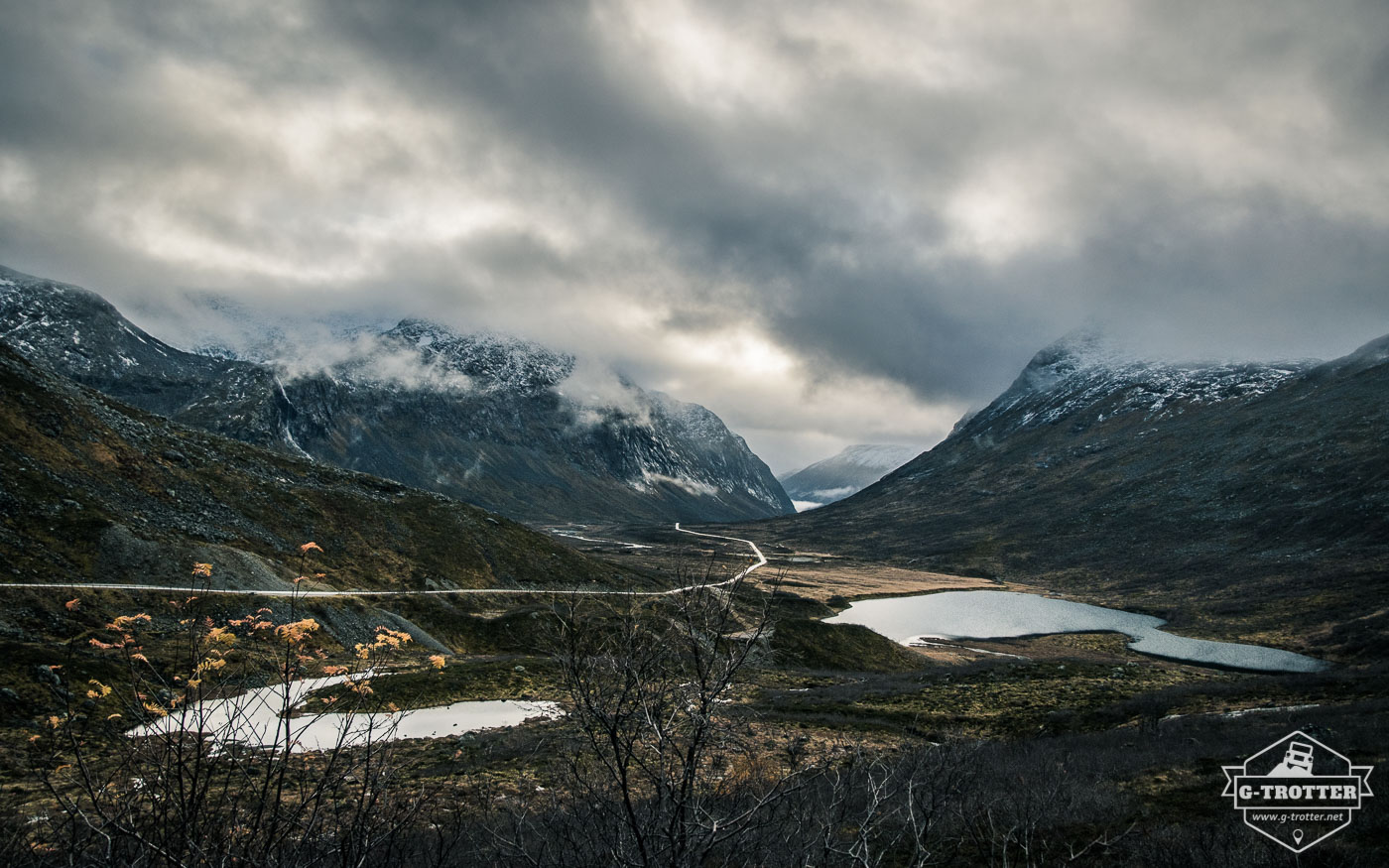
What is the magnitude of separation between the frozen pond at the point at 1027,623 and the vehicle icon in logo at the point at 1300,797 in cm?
4438

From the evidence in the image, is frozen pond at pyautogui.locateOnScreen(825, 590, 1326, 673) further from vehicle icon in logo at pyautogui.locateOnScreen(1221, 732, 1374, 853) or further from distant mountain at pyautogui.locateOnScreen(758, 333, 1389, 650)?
vehicle icon in logo at pyautogui.locateOnScreen(1221, 732, 1374, 853)

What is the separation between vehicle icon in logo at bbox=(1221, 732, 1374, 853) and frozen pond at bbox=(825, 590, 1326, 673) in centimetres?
4438

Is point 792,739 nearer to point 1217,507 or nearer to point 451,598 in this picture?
point 451,598

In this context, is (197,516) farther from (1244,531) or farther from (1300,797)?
(1244,531)

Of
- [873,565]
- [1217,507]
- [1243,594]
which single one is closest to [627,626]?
[1243,594]

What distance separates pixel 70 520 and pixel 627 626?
4778cm

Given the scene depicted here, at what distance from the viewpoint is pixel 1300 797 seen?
43.1 feet

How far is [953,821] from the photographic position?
14.4m

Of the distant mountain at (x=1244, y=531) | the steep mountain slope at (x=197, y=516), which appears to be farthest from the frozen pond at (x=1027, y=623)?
the steep mountain slope at (x=197, y=516)

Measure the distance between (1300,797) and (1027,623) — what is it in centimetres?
8107

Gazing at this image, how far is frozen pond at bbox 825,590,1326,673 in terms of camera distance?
61.9 meters

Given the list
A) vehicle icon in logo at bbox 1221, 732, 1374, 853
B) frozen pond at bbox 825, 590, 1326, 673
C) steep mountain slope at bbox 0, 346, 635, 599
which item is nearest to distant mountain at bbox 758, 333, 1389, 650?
frozen pond at bbox 825, 590, 1326, 673

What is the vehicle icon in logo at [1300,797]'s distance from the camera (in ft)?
37.7

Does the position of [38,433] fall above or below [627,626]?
above
